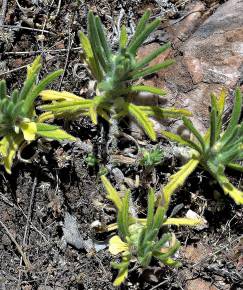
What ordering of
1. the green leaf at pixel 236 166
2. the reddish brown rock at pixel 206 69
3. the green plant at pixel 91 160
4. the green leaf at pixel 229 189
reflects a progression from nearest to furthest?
the green leaf at pixel 229 189 < the green leaf at pixel 236 166 < the green plant at pixel 91 160 < the reddish brown rock at pixel 206 69

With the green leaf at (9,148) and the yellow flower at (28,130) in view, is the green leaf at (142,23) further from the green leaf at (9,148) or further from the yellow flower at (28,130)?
the green leaf at (9,148)

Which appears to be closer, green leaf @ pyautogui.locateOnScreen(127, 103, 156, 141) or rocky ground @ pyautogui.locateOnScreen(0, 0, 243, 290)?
green leaf @ pyautogui.locateOnScreen(127, 103, 156, 141)

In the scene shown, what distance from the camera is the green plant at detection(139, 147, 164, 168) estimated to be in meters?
3.74

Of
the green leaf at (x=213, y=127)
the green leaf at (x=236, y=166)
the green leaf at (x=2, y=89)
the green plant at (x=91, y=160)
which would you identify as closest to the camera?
the green leaf at (x=2, y=89)

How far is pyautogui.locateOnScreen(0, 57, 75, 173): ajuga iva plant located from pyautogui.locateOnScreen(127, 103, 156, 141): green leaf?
0.50 m

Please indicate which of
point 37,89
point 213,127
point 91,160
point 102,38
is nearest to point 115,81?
point 102,38

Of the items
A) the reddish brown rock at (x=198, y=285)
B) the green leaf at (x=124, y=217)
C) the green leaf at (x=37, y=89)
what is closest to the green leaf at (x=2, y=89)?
the green leaf at (x=37, y=89)

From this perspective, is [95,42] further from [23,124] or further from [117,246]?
[117,246]

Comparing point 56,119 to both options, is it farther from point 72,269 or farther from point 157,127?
point 72,269

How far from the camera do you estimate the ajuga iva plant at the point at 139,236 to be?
330cm

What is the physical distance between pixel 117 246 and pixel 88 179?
64 centimetres

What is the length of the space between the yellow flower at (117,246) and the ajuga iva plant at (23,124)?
80 cm

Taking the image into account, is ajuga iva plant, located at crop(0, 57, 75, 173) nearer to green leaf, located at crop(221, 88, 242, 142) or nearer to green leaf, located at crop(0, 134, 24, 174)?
green leaf, located at crop(0, 134, 24, 174)

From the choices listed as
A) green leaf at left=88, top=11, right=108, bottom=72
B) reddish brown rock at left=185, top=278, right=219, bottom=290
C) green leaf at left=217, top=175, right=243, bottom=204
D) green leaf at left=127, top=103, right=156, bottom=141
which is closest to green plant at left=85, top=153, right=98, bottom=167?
green leaf at left=127, top=103, right=156, bottom=141
